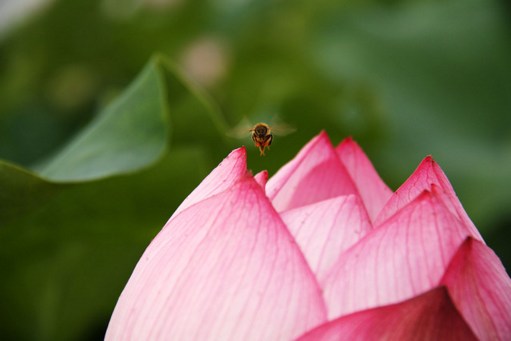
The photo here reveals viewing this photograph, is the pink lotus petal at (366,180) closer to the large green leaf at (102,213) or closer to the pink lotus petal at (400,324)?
the pink lotus petal at (400,324)

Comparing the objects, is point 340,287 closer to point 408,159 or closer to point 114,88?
point 408,159

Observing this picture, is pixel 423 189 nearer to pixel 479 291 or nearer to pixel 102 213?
pixel 479 291

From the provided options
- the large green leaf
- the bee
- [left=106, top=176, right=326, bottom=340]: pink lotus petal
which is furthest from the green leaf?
[left=106, top=176, right=326, bottom=340]: pink lotus petal

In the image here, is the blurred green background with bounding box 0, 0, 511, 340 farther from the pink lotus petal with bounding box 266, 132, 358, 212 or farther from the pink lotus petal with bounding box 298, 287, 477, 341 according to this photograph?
the pink lotus petal with bounding box 298, 287, 477, 341

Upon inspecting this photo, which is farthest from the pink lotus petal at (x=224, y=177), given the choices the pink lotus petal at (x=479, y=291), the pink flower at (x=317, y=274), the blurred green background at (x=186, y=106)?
the blurred green background at (x=186, y=106)

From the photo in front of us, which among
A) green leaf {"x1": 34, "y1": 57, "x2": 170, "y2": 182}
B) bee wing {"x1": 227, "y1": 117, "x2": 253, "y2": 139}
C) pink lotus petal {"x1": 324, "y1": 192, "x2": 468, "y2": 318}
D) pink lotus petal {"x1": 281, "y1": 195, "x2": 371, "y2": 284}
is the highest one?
green leaf {"x1": 34, "y1": 57, "x2": 170, "y2": 182}

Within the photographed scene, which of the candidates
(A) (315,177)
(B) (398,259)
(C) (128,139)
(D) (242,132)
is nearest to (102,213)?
(C) (128,139)
